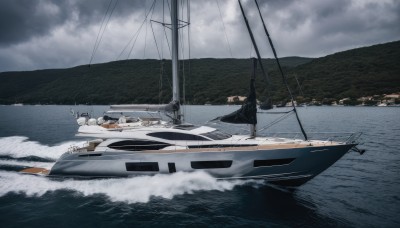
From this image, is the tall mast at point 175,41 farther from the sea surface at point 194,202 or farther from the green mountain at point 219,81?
the green mountain at point 219,81

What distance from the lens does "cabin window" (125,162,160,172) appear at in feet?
44.9

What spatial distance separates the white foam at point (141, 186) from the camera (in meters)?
12.8

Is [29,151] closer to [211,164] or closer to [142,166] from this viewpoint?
[142,166]

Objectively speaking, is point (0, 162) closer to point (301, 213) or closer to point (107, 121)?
point (107, 121)

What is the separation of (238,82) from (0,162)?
134395 mm

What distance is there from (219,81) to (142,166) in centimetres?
14506

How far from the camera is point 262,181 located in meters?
13.4

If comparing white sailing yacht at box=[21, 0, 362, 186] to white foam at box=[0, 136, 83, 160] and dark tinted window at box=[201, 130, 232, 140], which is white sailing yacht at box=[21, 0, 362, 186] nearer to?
dark tinted window at box=[201, 130, 232, 140]

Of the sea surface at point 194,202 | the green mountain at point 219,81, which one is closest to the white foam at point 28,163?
the sea surface at point 194,202

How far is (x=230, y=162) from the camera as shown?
13141 mm

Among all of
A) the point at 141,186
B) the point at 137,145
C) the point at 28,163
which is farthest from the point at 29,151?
the point at 141,186

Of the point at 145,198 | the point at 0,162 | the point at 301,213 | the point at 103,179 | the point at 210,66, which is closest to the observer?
the point at 301,213

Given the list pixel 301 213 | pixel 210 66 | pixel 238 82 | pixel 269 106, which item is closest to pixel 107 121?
pixel 269 106

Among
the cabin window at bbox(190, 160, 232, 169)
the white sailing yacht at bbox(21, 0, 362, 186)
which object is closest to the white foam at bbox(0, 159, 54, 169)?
the white sailing yacht at bbox(21, 0, 362, 186)
